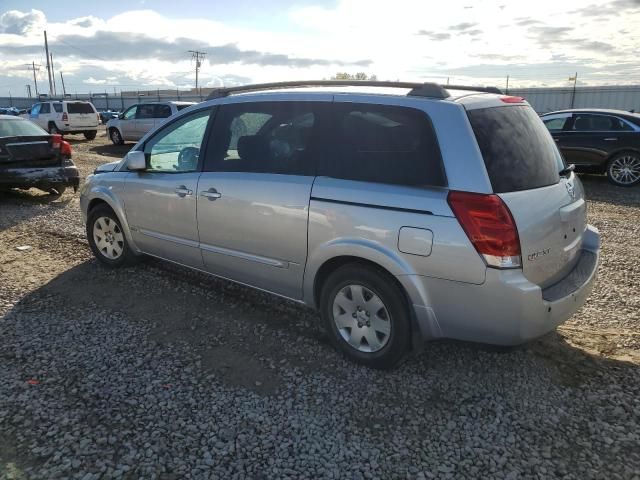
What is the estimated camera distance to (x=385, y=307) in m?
3.20

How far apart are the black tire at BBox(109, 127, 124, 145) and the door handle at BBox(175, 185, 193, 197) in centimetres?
1749

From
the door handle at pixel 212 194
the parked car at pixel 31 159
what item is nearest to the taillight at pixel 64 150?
the parked car at pixel 31 159

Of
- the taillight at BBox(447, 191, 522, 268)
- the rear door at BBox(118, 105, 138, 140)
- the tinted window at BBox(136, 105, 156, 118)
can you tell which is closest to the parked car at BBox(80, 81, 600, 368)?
the taillight at BBox(447, 191, 522, 268)

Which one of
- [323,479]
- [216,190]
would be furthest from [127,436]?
[216,190]

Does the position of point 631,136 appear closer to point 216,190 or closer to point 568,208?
point 568,208

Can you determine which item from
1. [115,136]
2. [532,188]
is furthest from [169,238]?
[115,136]

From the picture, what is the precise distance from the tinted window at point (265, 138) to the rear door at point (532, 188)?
1.18 m

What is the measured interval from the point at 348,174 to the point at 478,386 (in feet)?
5.27

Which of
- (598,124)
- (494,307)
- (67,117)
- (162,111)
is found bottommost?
(494,307)

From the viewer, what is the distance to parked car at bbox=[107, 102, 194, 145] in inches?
730

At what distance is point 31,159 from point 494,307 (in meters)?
8.41

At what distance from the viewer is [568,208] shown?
10.7 feet

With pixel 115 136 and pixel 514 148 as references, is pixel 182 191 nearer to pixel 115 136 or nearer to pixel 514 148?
pixel 514 148

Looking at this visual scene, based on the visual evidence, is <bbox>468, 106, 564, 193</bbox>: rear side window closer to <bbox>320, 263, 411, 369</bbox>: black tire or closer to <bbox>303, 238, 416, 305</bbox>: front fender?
<bbox>303, 238, 416, 305</bbox>: front fender
